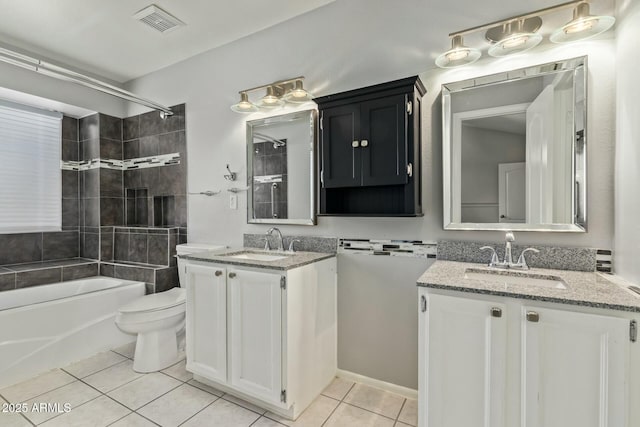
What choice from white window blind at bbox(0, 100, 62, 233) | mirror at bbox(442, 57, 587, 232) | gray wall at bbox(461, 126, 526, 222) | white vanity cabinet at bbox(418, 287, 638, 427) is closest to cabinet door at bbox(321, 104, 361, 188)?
mirror at bbox(442, 57, 587, 232)

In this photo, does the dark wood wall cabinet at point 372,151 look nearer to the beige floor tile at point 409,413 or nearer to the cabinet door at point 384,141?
the cabinet door at point 384,141

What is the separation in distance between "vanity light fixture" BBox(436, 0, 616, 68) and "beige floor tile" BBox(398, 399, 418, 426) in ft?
6.48

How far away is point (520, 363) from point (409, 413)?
2.88ft

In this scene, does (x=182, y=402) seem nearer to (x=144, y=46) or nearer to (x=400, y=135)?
(x=400, y=135)

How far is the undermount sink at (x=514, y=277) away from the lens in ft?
4.70

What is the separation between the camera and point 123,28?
8.11 ft

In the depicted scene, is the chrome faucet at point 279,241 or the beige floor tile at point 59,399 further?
the chrome faucet at point 279,241

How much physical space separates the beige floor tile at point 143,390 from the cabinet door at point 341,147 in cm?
170

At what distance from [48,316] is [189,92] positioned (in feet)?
7.14

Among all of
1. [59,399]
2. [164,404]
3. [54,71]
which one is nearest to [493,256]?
[164,404]

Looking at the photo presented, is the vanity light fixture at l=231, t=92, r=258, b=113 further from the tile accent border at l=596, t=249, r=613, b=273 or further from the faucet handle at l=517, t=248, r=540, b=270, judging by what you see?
the tile accent border at l=596, t=249, r=613, b=273

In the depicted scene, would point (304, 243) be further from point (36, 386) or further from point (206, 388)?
point (36, 386)

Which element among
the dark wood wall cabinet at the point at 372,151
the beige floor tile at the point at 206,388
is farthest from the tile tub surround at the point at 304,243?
the beige floor tile at the point at 206,388

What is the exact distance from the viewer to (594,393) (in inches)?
41.9
